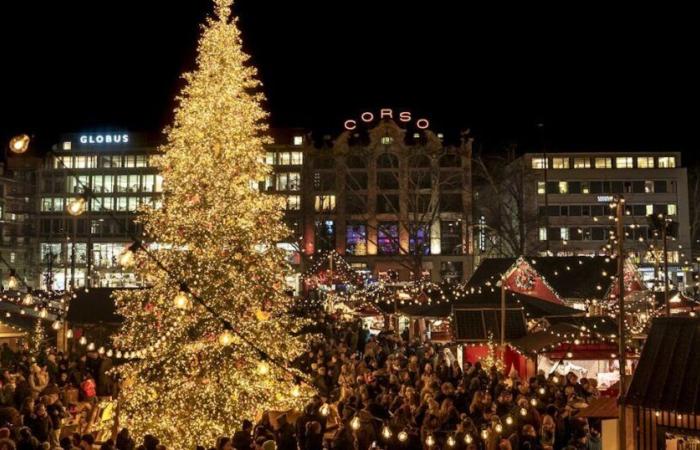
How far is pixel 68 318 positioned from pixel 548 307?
14270 mm

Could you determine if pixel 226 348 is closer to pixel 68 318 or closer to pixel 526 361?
pixel 526 361

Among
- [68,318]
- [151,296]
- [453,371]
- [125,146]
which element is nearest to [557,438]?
[453,371]

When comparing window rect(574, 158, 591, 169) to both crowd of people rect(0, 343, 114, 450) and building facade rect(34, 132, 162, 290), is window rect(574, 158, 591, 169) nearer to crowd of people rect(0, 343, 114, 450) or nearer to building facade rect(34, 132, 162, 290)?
building facade rect(34, 132, 162, 290)

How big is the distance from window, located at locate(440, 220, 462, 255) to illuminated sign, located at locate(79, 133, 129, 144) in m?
31.7

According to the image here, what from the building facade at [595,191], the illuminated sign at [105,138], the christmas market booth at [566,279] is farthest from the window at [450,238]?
the christmas market booth at [566,279]

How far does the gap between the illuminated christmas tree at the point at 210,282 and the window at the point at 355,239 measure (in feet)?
160

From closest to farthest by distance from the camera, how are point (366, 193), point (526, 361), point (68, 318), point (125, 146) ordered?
point (526, 361)
point (68, 318)
point (366, 193)
point (125, 146)

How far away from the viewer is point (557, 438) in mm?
10984

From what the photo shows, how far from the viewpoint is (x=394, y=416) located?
1083 centimetres

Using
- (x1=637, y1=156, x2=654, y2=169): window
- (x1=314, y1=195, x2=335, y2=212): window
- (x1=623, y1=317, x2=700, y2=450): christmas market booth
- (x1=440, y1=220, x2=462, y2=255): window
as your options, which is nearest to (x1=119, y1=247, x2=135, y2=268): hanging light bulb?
(x1=623, y1=317, x2=700, y2=450): christmas market booth

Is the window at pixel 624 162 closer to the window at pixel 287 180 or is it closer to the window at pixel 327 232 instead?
the window at pixel 327 232

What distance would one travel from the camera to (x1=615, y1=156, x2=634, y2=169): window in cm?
6556

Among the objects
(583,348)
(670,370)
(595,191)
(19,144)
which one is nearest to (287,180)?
(595,191)

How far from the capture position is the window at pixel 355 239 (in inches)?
2483
